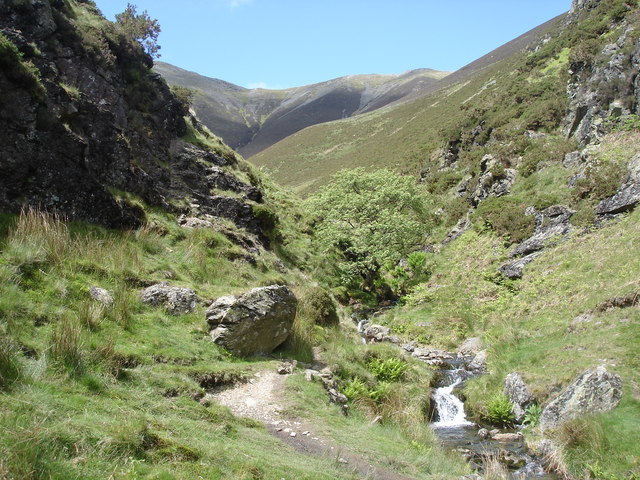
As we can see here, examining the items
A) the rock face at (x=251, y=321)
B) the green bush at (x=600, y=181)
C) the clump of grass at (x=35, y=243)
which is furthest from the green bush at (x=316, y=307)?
the green bush at (x=600, y=181)

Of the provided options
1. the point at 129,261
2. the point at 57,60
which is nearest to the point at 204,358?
the point at 129,261

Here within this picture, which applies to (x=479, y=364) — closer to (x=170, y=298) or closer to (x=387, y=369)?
(x=387, y=369)

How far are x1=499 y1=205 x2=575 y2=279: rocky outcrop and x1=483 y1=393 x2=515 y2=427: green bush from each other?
8.44 meters

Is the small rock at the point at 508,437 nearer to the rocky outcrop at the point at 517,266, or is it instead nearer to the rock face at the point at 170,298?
the rock face at the point at 170,298

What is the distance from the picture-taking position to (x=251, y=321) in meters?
10.2

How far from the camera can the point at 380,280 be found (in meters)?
25.6

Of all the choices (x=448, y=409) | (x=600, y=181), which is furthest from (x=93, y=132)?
(x=600, y=181)

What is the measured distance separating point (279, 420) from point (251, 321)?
2877 millimetres

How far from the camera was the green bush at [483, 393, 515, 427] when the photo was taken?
11328 millimetres

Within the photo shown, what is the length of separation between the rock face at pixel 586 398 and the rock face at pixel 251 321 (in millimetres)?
6681

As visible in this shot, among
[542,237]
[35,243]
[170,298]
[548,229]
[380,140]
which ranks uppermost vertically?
[380,140]

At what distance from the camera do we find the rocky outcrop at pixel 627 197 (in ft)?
57.0

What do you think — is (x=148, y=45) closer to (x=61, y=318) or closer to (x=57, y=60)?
(x=57, y=60)

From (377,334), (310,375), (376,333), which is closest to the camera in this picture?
(310,375)
